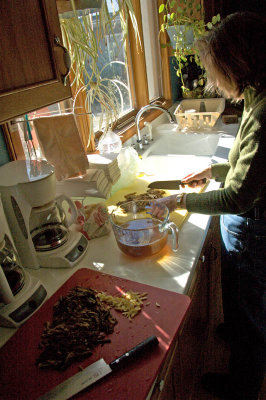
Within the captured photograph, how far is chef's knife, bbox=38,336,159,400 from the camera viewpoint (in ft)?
2.20

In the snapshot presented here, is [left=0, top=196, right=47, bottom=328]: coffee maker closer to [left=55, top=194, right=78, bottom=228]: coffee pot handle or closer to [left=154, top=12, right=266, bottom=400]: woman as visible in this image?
[left=55, top=194, right=78, bottom=228]: coffee pot handle

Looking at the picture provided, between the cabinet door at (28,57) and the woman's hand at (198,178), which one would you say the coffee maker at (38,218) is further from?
the woman's hand at (198,178)

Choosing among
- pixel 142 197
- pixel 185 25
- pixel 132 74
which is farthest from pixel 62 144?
pixel 185 25

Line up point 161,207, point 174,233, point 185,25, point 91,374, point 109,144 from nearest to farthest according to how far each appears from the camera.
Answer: point 91,374 < point 174,233 < point 161,207 < point 109,144 < point 185,25

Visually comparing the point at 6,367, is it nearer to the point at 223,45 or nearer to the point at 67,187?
the point at 67,187

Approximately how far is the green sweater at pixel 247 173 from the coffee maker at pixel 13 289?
577 millimetres

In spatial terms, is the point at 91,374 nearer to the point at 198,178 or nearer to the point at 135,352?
the point at 135,352

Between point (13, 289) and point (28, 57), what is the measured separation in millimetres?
609

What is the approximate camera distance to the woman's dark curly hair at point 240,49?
90cm

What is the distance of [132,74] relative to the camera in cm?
232

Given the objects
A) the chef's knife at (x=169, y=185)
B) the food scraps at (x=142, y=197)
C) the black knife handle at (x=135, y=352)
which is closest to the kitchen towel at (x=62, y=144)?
the food scraps at (x=142, y=197)

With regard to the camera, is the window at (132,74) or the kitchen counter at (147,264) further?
the window at (132,74)

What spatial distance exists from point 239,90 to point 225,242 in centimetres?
58

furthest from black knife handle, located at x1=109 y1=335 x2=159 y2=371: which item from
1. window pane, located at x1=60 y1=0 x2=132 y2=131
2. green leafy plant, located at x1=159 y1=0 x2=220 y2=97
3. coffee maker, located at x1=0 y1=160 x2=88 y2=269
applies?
green leafy plant, located at x1=159 y1=0 x2=220 y2=97
